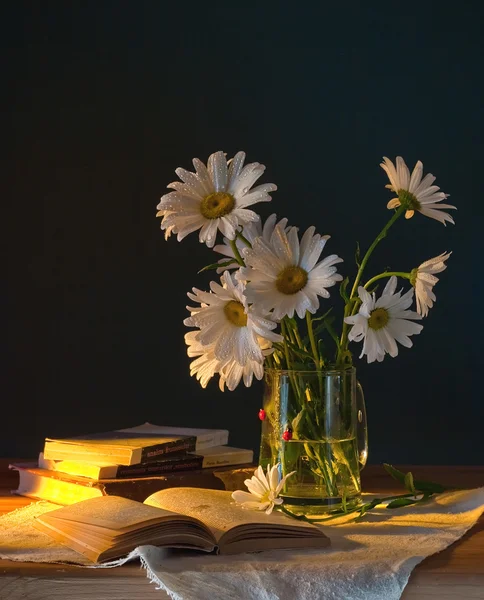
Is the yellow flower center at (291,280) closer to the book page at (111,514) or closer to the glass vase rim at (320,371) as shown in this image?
the glass vase rim at (320,371)

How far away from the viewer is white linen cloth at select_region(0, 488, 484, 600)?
0.99 meters

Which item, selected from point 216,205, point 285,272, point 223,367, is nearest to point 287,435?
point 223,367

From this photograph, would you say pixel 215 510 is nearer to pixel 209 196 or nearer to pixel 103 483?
pixel 103 483

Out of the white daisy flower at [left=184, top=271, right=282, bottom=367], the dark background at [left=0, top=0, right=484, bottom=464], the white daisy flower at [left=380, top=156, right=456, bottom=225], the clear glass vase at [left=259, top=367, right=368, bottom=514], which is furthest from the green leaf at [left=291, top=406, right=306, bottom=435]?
the dark background at [left=0, top=0, right=484, bottom=464]

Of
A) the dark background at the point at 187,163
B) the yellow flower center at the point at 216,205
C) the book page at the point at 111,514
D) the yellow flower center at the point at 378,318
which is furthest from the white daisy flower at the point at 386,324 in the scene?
the dark background at the point at 187,163

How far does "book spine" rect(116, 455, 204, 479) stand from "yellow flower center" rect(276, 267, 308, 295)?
397 mm

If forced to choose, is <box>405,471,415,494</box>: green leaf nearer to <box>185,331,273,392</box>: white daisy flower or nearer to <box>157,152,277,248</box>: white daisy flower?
<box>185,331,273,392</box>: white daisy flower

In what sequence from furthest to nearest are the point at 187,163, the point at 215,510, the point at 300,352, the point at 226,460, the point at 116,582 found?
the point at 187,163, the point at 226,460, the point at 300,352, the point at 215,510, the point at 116,582

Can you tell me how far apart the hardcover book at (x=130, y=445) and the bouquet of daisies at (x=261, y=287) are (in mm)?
178

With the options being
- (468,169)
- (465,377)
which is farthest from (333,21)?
(465,377)

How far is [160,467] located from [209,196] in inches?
17.7

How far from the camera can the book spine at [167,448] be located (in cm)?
143

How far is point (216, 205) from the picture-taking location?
1.27m

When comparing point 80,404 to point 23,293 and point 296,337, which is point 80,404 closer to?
point 23,293
